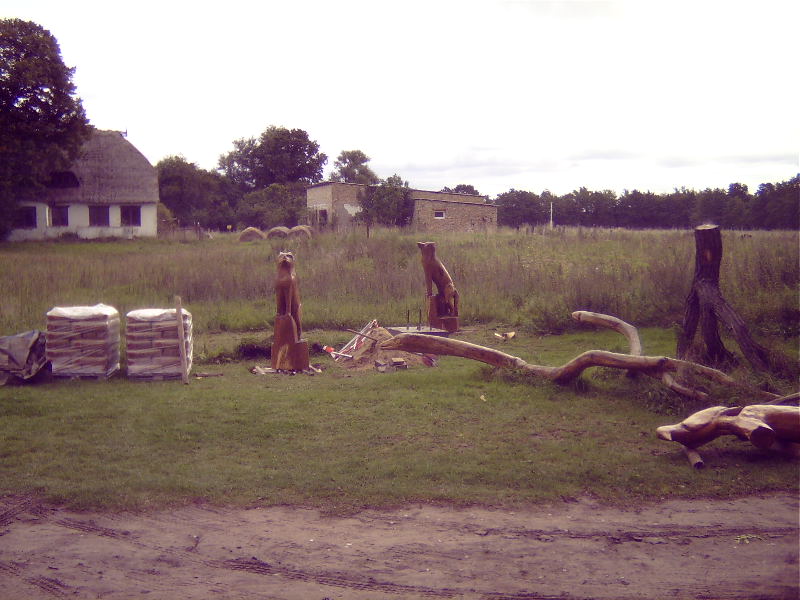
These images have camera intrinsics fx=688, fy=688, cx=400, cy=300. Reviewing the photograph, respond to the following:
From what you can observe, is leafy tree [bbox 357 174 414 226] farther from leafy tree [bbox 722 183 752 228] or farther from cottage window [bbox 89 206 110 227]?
leafy tree [bbox 722 183 752 228]

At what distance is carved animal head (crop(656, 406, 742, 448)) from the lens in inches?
218

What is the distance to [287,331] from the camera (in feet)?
30.1

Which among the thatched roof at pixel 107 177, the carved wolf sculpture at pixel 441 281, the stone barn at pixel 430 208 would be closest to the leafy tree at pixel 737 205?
the carved wolf sculpture at pixel 441 281

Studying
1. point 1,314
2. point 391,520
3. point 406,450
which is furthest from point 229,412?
point 1,314

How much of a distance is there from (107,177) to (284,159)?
19.9 m

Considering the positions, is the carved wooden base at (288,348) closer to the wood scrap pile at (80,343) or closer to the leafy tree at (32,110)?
the wood scrap pile at (80,343)

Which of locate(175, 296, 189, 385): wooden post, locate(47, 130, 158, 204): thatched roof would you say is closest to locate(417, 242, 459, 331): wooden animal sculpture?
locate(175, 296, 189, 385): wooden post

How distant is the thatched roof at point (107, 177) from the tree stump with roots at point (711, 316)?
32.5 metres

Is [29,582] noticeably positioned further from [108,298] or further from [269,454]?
[108,298]

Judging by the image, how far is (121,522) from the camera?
4.63 metres

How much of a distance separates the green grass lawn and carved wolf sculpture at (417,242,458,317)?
3319mm

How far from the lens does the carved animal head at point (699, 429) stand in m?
5.54

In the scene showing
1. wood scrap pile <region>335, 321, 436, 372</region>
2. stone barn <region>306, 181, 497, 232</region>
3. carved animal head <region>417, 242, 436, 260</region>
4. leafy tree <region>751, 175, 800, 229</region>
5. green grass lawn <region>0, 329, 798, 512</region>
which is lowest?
green grass lawn <region>0, 329, 798, 512</region>

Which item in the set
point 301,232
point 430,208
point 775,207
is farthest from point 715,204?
point 430,208
